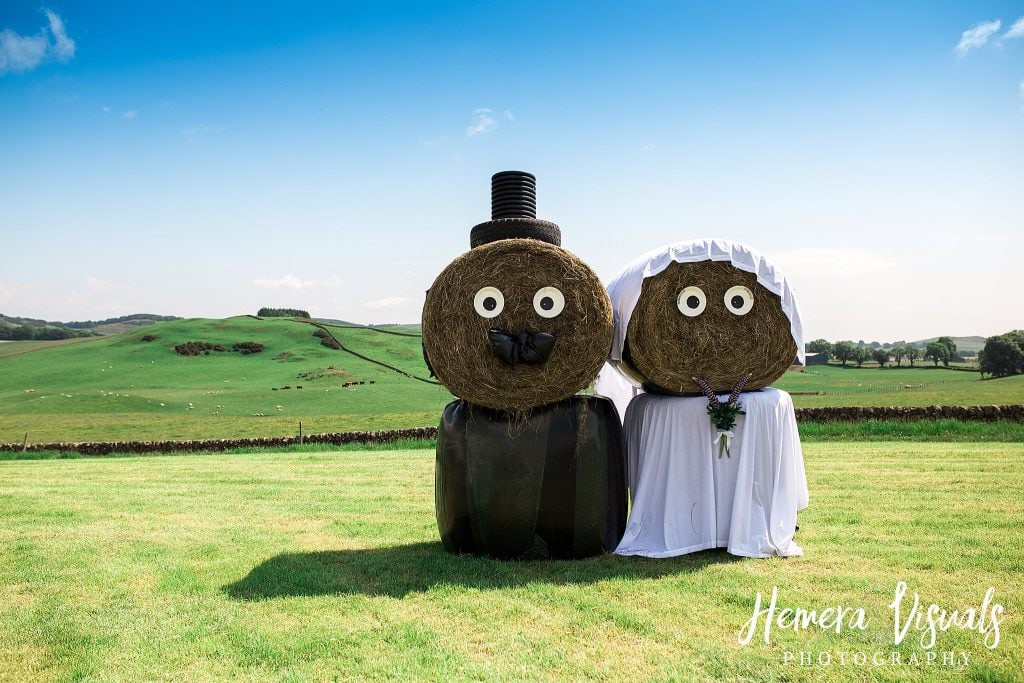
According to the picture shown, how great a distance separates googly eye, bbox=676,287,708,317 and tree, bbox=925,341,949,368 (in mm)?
52585

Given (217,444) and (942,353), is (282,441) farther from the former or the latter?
(942,353)

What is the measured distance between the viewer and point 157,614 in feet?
18.7

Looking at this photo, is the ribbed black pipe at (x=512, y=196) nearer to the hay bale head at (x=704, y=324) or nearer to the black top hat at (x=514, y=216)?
the black top hat at (x=514, y=216)

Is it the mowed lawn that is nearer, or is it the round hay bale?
the mowed lawn

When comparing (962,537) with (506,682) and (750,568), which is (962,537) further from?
(506,682)

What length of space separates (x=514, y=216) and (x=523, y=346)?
1.84 metres

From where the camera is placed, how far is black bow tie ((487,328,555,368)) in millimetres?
6633

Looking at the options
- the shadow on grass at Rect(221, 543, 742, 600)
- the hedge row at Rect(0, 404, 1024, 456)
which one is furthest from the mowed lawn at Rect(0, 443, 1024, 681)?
the hedge row at Rect(0, 404, 1024, 456)

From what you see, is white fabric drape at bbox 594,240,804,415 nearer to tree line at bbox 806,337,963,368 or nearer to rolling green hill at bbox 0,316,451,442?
rolling green hill at bbox 0,316,451,442

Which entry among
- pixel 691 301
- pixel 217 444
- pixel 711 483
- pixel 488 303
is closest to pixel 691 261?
pixel 691 301

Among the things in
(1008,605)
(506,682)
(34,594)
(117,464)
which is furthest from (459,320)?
(117,464)

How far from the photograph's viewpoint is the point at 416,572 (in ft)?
22.2

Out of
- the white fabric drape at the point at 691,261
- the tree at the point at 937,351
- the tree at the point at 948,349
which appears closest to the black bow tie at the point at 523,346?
the white fabric drape at the point at 691,261

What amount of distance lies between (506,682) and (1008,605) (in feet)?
13.3
